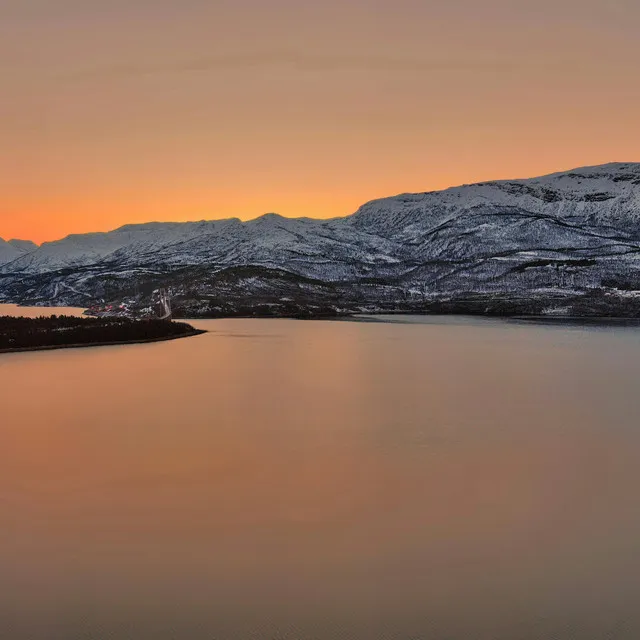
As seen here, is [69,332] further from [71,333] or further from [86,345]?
[86,345]

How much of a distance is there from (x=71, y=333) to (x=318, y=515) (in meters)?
71.8

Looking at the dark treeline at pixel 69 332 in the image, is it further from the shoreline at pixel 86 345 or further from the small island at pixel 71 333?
the shoreline at pixel 86 345

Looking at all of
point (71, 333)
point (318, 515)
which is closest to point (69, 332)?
point (71, 333)

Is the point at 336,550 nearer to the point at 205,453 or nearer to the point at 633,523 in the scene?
the point at 633,523

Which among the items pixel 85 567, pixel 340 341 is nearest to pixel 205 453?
pixel 85 567

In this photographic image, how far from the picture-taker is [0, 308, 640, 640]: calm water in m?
A: 14.0

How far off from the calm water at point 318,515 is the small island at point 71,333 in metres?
31.5

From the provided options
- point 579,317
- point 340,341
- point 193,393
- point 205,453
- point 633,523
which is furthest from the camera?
point 579,317

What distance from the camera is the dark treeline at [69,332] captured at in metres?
77.7

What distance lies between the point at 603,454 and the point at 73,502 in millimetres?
22515

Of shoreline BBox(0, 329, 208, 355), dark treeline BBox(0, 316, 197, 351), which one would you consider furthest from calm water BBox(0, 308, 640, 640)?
dark treeline BBox(0, 316, 197, 351)

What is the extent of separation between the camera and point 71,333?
84125 millimetres

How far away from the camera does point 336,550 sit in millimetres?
17578

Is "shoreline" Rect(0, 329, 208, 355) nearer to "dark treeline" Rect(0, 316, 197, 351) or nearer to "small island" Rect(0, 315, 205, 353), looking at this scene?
"small island" Rect(0, 315, 205, 353)
